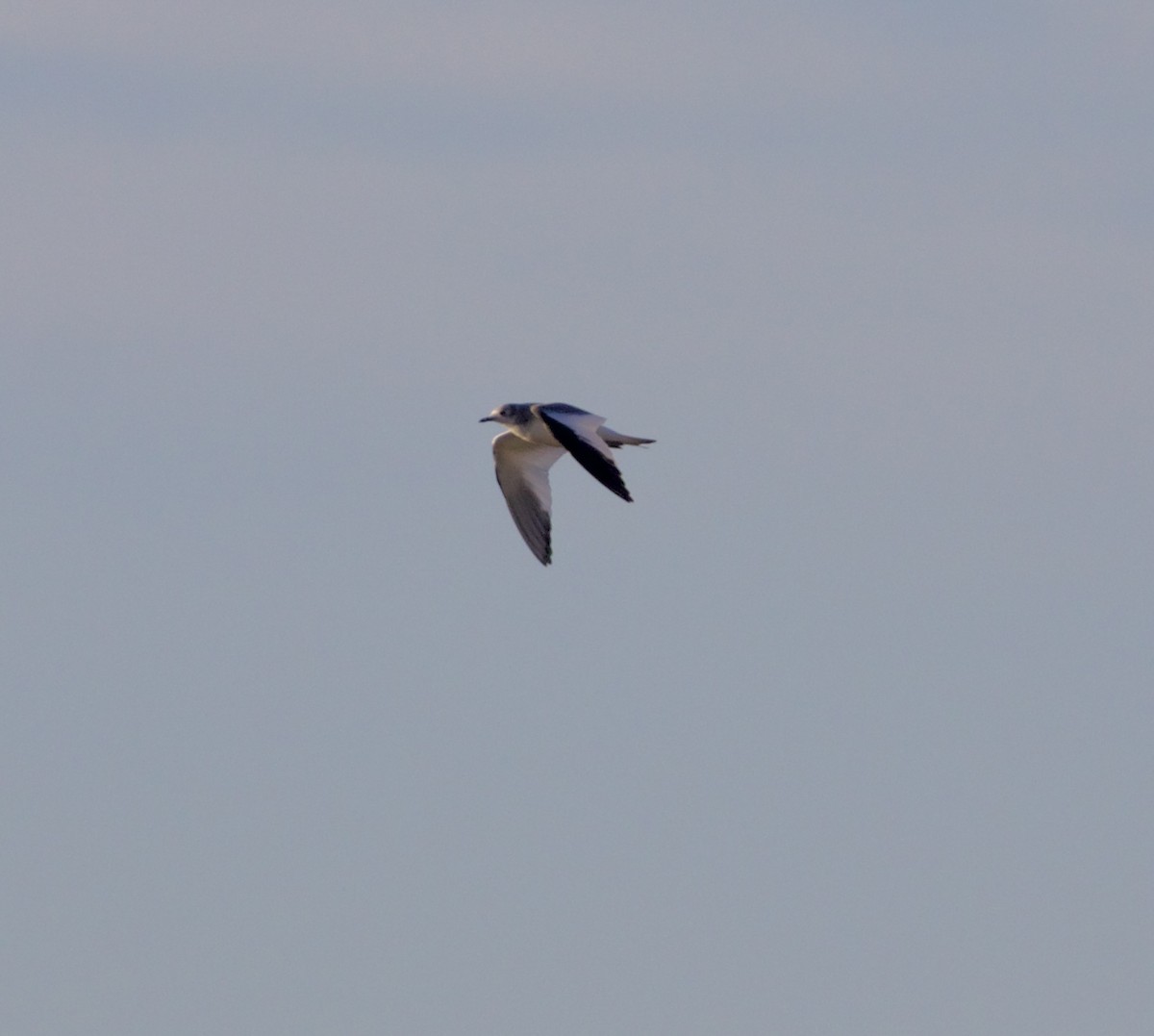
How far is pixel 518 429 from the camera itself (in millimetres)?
49219

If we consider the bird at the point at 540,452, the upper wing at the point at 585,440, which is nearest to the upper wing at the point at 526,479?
the bird at the point at 540,452

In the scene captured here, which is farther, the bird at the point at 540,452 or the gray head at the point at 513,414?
the gray head at the point at 513,414

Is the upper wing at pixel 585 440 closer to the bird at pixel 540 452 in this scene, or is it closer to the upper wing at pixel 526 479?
the bird at pixel 540 452

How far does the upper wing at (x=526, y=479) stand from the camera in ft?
169

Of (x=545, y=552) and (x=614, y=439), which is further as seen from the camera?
(x=545, y=552)

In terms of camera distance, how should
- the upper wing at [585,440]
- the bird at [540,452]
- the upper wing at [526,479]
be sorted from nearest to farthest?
1. the upper wing at [585,440]
2. the bird at [540,452]
3. the upper wing at [526,479]

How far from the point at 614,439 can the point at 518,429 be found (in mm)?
2298

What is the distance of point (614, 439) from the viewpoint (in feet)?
157

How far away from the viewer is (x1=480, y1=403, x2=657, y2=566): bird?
1731 inches

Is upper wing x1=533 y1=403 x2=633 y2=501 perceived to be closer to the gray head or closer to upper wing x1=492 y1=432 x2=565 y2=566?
the gray head

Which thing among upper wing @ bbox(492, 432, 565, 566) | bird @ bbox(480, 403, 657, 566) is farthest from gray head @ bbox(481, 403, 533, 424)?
upper wing @ bbox(492, 432, 565, 566)

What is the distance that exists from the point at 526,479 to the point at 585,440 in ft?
24.1

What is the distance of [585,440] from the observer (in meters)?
44.6

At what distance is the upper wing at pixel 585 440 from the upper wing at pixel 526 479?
10.6 ft
